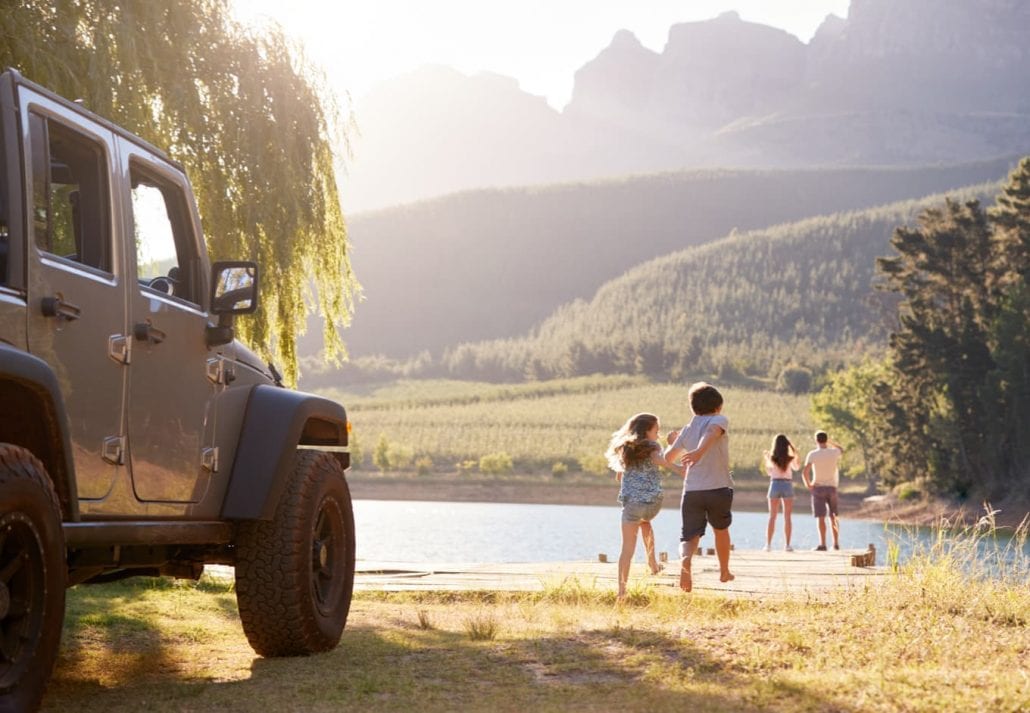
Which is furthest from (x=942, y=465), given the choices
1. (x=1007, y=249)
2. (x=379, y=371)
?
(x=379, y=371)

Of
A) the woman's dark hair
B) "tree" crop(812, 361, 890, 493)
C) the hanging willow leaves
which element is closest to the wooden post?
the woman's dark hair

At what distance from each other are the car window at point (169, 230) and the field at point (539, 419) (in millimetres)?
75388

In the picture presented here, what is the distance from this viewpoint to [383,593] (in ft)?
38.0

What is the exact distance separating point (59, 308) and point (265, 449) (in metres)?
1.88

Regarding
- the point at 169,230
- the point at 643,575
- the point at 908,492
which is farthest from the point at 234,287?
the point at 908,492

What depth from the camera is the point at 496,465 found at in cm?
8412

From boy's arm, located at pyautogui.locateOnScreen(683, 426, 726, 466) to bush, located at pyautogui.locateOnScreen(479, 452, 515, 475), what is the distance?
73682 millimetres

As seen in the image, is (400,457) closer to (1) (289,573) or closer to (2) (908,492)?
(2) (908,492)

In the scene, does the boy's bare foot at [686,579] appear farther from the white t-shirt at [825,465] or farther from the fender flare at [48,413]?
the white t-shirt at [825,465]

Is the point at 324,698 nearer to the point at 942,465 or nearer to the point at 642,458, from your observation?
the point at 642,458

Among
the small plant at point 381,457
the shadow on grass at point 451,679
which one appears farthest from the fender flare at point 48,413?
the small plant at point 381,457

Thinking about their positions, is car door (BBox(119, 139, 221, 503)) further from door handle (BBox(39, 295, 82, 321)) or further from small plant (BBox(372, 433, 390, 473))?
small plant (BBox(372, 433, 390, 473))

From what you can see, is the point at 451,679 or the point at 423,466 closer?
the point at 451,679

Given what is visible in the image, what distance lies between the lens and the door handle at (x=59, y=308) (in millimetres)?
4879
